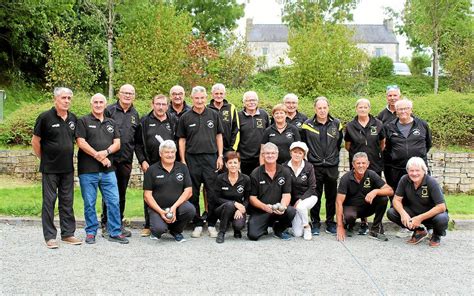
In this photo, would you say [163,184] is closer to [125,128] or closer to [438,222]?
[125,128]

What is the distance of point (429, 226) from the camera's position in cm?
710

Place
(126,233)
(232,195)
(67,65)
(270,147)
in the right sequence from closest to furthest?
(270,147) → (126,233) → (232,195) → (67,65)

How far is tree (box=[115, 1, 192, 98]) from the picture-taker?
1800 centimetres

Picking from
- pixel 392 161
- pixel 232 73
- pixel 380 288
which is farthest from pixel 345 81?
pixel 380 288

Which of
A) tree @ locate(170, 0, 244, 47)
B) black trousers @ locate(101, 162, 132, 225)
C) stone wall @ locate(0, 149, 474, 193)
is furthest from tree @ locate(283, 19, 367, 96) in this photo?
tree @ locate(170, 0, 244, 47)

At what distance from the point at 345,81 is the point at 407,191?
1269cm

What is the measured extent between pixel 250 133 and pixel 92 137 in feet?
7.64

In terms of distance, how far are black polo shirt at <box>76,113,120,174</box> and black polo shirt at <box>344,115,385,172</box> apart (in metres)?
3.40

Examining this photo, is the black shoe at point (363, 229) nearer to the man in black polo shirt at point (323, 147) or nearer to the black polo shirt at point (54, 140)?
the man in black polo shirt at point (323, 147)

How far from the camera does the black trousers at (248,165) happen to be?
8.05 metres

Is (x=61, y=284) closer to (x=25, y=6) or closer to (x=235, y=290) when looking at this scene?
(x=235, y=290)

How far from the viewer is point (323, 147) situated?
7680 mm

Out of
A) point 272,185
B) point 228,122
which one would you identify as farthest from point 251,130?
point 272,185

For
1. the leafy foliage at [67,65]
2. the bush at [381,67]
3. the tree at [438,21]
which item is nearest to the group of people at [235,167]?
the leafy foliage at [67,65]
